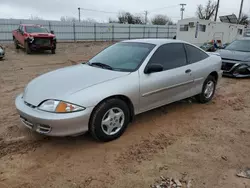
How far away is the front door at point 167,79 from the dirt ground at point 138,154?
0.46m

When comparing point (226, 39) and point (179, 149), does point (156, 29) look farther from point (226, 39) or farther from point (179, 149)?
point (179, 149)

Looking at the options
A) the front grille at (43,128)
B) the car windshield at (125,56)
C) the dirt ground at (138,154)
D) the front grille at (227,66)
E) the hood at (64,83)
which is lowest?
the dirt ground at (138,154)

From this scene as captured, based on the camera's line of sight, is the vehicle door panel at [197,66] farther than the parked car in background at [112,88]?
Yes

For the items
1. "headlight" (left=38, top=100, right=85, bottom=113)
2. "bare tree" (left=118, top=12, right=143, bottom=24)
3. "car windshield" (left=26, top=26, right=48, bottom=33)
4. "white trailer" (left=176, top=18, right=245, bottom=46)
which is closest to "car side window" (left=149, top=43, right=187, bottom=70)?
"headlight" (left=38, top=100, right=85, bottom=113)

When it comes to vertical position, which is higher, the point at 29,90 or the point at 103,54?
the point at 103,54

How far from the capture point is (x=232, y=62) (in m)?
7.70

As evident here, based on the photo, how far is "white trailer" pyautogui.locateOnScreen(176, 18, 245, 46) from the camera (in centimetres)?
1529

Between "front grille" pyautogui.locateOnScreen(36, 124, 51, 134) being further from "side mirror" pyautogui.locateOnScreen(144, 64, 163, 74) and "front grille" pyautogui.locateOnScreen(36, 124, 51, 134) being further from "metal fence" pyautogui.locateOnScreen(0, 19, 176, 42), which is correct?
"metal fence" pyautogui.locateOnScreen(0, 19, 176, 42)

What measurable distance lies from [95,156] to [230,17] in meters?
20.6

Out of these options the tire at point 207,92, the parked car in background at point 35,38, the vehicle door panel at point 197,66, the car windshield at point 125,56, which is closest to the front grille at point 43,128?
the car windshield at point 125,56

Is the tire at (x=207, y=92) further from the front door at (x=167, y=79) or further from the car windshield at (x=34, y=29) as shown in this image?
the car windshield at (x=34, y=29)

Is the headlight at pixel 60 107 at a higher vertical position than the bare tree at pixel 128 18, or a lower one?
lower

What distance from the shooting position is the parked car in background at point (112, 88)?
281 cm

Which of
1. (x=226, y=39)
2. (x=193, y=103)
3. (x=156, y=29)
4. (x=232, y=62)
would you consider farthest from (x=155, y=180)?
(x=156, y=29)
